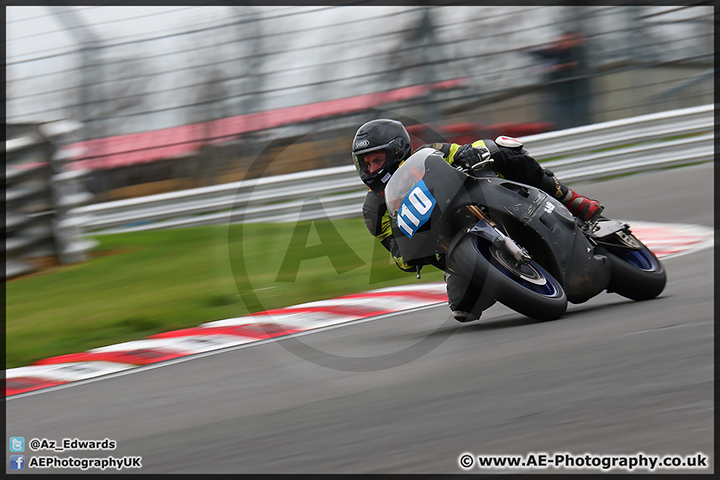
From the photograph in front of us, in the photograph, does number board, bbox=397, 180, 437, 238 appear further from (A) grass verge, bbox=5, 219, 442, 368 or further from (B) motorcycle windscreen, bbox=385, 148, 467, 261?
(A) grass verge, bbox=5, 219, 442, 368

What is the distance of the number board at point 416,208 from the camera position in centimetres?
430

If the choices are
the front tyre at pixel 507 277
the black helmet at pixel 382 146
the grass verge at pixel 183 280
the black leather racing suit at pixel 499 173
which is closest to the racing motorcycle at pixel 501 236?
the front tyre at pixel 507 277

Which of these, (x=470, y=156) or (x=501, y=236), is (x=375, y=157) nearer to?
(x=470, y=156)

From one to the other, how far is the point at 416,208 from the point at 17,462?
7.41ft

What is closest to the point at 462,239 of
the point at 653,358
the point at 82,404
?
the point at 653,358

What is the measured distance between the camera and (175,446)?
11.0ft

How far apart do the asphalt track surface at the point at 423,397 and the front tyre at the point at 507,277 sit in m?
0.15

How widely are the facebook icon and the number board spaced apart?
7.15ft

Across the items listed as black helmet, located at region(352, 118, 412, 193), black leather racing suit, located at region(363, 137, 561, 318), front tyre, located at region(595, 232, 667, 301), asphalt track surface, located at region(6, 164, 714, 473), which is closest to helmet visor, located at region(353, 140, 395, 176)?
black helmet, located at region(352, 118, 412, 193)

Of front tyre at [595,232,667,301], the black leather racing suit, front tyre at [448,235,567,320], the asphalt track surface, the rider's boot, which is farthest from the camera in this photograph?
the rider's boot

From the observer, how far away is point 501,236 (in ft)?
13.8

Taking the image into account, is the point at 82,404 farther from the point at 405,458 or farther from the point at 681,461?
the point at 681,461

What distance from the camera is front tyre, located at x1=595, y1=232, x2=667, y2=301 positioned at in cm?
454

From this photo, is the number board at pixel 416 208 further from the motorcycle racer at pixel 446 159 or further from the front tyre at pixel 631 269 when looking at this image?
the front tyre at pixel 631 269
